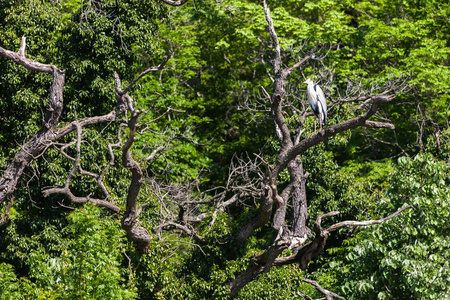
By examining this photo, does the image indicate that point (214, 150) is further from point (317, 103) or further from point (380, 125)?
point (380, 125)

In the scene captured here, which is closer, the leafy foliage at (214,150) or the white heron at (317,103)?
the leafy foliage at (214,150)

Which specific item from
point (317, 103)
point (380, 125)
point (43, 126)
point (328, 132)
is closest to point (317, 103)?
point (317, 103)

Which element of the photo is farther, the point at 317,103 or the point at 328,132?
the point at 317,103

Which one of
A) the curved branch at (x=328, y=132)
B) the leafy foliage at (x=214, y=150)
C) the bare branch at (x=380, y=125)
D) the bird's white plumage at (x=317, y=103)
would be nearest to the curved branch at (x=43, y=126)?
the leafy foliage at (x=214, y=150)

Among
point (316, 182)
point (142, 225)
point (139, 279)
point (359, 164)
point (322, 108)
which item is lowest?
point (359, 164)

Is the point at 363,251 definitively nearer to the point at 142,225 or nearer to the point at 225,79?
the point at 142,225

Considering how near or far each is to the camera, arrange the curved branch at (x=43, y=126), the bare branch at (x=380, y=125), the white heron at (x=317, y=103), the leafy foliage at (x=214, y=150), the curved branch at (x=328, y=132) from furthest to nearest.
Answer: the white heron at (x=317, y=103)
the curved branch at (x=43, y=126)
the leafy foliage at (x=214, y=150)
the bare branch at (x=380, y=125)
the curved branch at (x=328, y=132)

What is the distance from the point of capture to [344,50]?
18.5m

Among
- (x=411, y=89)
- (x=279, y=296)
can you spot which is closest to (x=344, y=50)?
(x=411, y=89)

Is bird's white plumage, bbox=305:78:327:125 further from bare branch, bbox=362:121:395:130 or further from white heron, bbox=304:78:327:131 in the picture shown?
bare branch, bbox=362:121:395:130

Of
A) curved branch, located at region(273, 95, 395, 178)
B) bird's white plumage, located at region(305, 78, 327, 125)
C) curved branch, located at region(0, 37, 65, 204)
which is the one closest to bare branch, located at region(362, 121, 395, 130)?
curved branch, located at region(273, 95, 395, 178)

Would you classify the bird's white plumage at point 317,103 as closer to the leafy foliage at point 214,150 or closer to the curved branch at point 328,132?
the curved branch at point 328,132

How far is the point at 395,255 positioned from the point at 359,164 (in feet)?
28.3

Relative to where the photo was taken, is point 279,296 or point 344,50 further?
point 344,50
